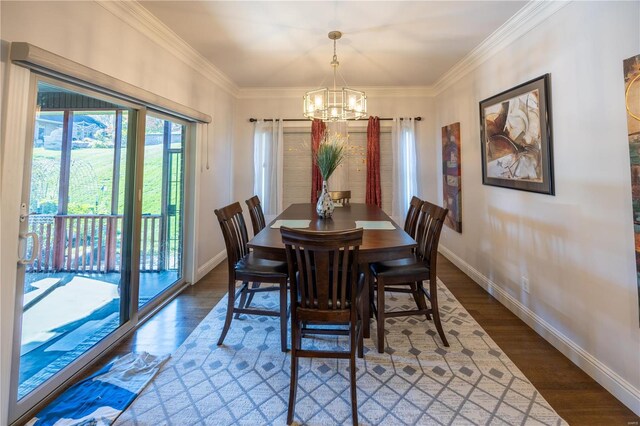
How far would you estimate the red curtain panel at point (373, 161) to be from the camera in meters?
4.52

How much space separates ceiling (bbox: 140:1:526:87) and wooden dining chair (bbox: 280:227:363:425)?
204 cm

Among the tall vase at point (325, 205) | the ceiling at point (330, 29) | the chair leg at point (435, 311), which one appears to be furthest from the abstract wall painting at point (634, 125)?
the tall vase at point (325, 205)

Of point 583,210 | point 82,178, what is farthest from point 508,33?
point 82,178

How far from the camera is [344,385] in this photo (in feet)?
5.69

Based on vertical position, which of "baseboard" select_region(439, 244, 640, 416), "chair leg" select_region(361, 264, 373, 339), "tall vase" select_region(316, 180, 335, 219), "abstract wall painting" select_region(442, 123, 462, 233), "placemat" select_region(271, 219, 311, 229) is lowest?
"baseboard" select_region(439, 244, 640, 416)

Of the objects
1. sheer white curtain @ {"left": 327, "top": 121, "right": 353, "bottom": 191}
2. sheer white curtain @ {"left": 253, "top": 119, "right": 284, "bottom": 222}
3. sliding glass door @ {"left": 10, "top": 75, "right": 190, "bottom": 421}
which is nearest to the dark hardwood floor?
sliding glass door @ {"left": 10, "top": 75, "right": 190, "bottom": 421}

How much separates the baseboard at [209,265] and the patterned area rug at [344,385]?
4.45 ft

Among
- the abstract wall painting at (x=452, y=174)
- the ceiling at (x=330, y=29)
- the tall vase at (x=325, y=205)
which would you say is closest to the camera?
the ceiling at (x=330, y=29)

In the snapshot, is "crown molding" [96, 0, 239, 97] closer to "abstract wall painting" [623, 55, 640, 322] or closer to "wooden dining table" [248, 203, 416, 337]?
"wooden dining table" [248, 203, 416, 337]

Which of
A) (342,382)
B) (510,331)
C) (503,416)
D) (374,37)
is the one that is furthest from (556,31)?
(342,382)

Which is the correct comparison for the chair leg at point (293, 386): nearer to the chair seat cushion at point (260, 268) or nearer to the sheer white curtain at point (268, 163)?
the chair seat cushion at point (260, 268)

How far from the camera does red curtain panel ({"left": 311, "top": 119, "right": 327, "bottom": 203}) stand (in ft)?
14.8

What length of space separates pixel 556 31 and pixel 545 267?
1818mm

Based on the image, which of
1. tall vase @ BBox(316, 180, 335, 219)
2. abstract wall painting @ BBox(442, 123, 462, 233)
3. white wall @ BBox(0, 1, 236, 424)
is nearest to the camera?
white wall @ BBox(0, 1, 236, 424)
